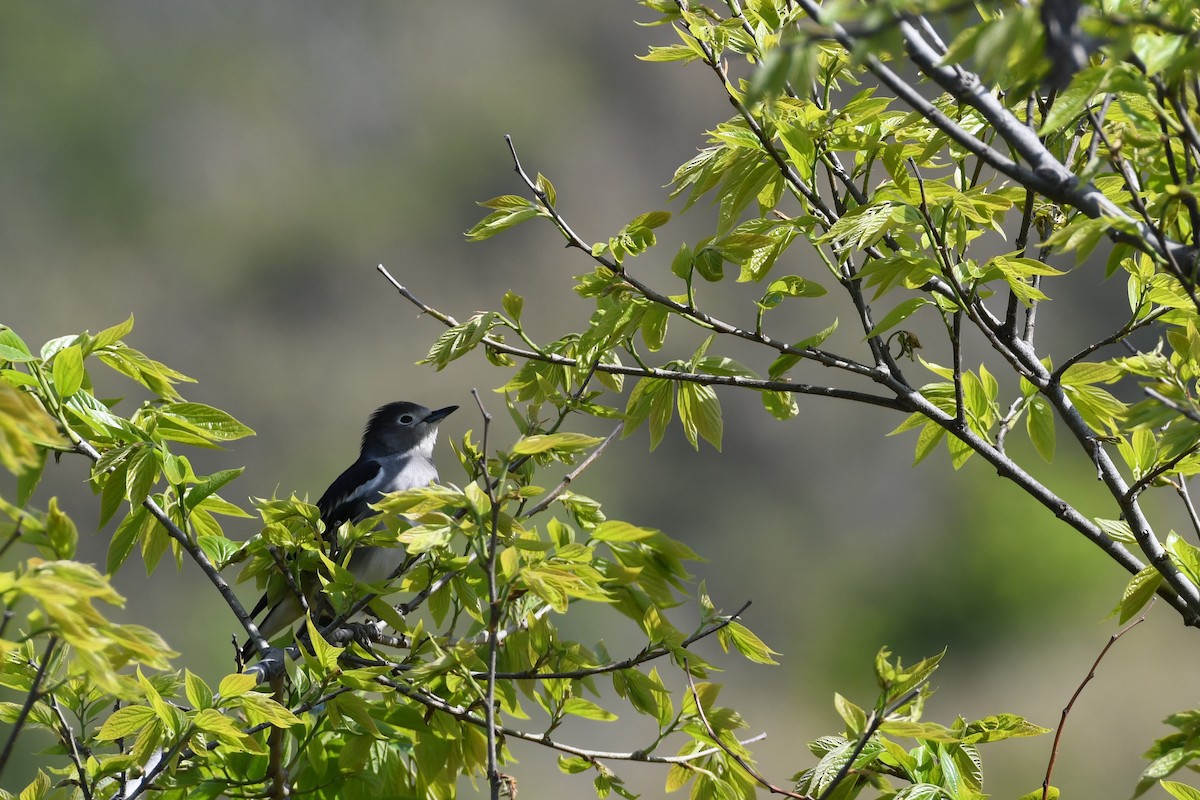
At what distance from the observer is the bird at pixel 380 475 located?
10.3ft

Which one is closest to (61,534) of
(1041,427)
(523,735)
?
(523,735)

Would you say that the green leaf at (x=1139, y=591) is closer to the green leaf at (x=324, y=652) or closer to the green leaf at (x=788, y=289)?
the green leaf at (x=788, y=289)

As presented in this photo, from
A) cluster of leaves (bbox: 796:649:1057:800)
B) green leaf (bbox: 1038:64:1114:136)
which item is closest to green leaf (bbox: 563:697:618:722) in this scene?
cluster of leaves (bbox: 796:649:1057:800)

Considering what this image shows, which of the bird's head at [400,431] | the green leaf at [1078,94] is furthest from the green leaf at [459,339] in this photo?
the bird's head at [400,431]

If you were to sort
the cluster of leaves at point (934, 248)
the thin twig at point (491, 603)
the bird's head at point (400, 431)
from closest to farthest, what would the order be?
the thin twig at point (491, 603), the cluster of leaves at point (934, 248), the bird's head at point (400, 431)

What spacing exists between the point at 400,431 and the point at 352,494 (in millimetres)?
449

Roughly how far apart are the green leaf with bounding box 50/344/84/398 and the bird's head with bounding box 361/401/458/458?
244 centimetres

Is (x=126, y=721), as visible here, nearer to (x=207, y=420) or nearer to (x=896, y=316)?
(x=207, y=420)

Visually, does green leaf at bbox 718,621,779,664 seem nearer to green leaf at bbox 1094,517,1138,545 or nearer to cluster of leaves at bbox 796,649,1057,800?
cluster of leaves at bbox 796,649,1057,800

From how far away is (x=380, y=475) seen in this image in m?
3.62

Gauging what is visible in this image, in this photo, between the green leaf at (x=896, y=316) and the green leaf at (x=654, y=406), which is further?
the green leaf at (x=654, y=406)

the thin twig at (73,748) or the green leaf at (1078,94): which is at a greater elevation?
the green leaf at (1078,94)

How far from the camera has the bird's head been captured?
3918 millimetres

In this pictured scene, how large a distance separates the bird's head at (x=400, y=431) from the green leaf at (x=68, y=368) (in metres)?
2.44
